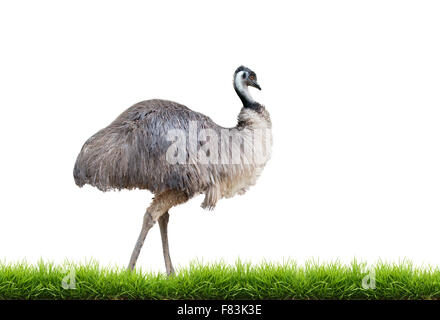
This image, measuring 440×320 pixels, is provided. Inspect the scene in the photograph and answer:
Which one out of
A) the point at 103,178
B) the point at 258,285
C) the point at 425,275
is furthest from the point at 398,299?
the point at 103,178

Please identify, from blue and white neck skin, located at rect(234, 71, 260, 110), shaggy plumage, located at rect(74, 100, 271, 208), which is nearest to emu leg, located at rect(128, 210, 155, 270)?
shaggy plumage, located at rect(74, 100, 271, 208)

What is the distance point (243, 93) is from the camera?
5.12 m

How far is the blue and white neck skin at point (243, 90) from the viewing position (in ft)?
16.7

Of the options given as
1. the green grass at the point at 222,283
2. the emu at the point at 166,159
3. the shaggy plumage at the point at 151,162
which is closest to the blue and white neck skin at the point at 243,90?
the emu at the point at 166,159

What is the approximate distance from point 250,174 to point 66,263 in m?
1.22

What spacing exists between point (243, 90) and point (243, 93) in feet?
0.06

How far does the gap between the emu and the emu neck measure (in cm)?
14

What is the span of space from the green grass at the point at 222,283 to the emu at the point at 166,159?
303mm

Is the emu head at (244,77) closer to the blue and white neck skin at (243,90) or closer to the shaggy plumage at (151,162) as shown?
the blue and white neck skin at (243,90)

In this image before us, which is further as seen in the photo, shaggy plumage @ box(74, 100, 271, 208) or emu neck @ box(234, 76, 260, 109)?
emu neck @ box(234, 76, 260, 109)

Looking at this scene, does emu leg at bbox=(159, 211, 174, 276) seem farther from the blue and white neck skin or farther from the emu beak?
the emu beak

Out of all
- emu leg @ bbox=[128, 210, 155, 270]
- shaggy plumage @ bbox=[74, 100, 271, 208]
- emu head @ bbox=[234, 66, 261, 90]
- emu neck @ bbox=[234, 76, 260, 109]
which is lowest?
emu leg @ bbox=[128, 210, 155, 270]

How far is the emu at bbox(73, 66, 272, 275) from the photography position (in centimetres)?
470
